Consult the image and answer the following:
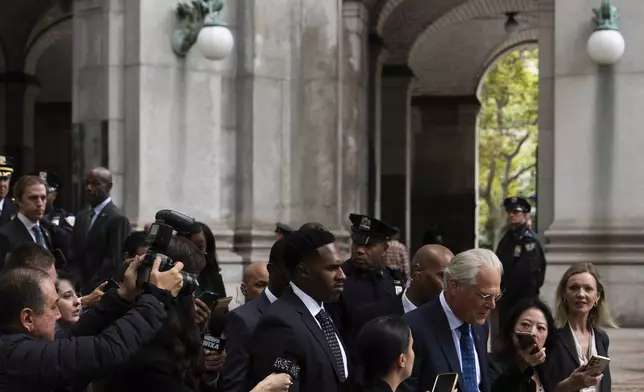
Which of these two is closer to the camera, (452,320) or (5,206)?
(452,320)

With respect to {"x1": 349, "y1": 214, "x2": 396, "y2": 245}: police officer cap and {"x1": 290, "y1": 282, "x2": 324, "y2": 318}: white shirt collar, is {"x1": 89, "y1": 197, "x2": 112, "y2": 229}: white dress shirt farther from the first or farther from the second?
{"x1": 290, "y1": 282, "x2": 324, "y2": 318}: white shirt collar

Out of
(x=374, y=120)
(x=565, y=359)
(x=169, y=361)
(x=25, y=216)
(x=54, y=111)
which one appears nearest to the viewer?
(x=169, y=361)

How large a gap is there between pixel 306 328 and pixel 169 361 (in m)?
0.69

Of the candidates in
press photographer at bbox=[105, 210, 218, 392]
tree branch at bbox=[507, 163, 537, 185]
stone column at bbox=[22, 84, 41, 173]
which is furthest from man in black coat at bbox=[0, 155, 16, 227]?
tree branch at bbox=[507, 163, 537, 185]

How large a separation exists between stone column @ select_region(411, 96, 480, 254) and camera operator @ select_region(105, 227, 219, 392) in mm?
26779

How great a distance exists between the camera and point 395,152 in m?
28.1

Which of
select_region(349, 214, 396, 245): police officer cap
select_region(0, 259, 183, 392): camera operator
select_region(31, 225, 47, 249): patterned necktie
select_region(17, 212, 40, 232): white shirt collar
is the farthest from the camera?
select_region(31, 225, 47, 249): patterned necktie

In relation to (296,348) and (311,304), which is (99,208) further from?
(296,348)

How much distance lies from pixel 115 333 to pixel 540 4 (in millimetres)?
13228

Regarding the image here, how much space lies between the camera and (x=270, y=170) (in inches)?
651

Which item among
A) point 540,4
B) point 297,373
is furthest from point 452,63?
point 297,373

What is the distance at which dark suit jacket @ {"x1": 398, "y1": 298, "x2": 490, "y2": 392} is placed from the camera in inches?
261

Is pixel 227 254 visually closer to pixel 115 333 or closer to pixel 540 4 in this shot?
pixel 540 4

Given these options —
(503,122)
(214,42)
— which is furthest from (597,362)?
(503,122)
